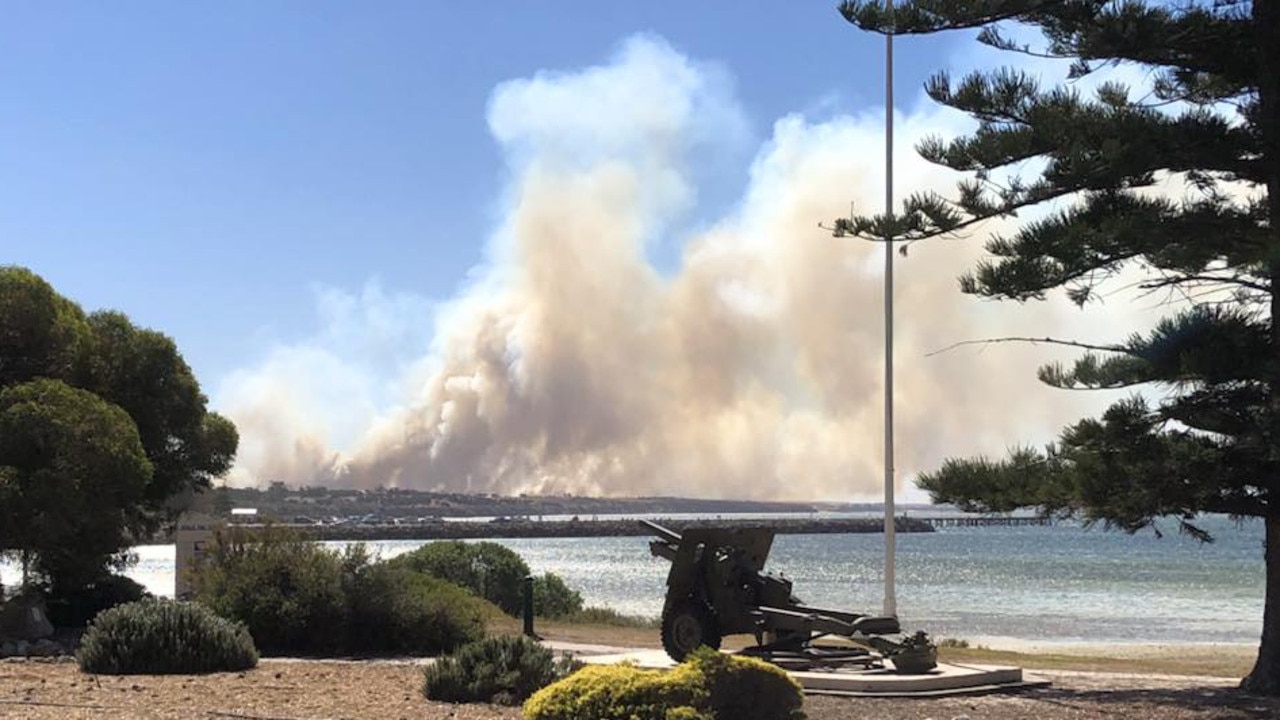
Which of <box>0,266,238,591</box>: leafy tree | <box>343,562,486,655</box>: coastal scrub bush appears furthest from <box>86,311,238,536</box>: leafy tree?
<box>343,562,486,655</box>: coastal scrub bush

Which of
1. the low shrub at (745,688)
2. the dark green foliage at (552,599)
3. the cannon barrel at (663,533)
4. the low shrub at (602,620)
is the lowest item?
the low shrub at (602,620)

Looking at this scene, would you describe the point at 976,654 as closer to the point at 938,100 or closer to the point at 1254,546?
the point at 938,100

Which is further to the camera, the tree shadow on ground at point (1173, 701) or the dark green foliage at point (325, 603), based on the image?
the dark green foliage at point (325, 603)

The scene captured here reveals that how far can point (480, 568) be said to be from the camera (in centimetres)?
3092

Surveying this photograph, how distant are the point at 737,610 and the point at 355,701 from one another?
14.0 ft

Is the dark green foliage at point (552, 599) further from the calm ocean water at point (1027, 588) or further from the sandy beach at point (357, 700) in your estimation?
the sandy beach at point (357, 700)

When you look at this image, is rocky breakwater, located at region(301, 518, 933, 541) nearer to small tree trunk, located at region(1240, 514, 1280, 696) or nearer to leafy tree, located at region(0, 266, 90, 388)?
leafy tree, located at region(0, 266, 90, 388)

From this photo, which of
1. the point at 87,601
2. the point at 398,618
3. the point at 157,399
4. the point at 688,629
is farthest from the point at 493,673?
the point at 157,399

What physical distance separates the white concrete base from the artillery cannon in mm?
591

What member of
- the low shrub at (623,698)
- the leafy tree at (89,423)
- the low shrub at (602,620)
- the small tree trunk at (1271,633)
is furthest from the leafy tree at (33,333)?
the small tree trunk at (1271,633)

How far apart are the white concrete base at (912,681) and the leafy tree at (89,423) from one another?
11122mm

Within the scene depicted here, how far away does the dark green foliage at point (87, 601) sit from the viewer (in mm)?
20266

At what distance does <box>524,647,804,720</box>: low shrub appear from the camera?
7.80m

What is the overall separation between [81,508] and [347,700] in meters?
9.44
